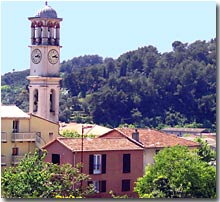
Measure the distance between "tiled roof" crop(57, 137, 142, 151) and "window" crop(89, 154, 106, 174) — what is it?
14cm

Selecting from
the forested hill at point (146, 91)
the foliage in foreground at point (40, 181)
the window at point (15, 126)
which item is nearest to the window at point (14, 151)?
the window at point (15, 126)

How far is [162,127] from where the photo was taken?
36.9 metres

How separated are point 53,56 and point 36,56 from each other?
458mm

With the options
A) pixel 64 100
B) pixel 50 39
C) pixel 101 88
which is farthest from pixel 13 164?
pixel 101 88

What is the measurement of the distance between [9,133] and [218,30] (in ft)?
28.4

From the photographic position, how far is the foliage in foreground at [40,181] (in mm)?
10188

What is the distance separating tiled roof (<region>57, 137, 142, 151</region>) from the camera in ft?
48.9

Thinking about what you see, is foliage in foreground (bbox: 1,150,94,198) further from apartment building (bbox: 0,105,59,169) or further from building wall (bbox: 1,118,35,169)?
apartment building (bbox: 0,105,59,169)

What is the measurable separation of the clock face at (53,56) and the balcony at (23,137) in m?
4.59

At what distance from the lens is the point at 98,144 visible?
601 inches

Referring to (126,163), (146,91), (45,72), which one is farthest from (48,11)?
(146,91)

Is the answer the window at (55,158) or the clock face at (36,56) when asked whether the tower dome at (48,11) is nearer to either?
the window at (55,158)

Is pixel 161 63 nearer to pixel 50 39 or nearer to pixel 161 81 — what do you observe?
pixel 161 81

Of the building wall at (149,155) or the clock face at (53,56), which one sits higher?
the clock face at (53,56)
